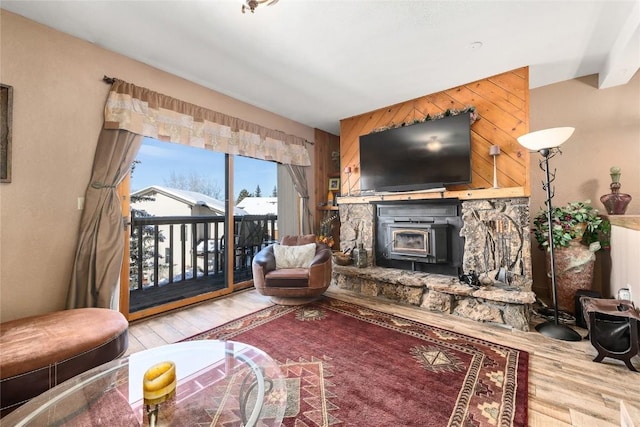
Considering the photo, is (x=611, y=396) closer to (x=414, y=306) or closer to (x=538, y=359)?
(x=538, y=359)

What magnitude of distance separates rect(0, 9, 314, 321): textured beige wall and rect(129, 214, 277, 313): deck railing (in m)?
0.65

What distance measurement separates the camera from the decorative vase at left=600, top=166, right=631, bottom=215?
8.67ft

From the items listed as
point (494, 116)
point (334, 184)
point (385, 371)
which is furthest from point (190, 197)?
point (494, 116)

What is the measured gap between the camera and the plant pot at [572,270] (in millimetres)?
2705

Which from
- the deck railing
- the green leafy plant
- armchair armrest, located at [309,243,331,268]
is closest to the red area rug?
armchair armrest, located at [309,243,331,268]

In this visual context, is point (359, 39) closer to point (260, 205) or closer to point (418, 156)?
point (418, 156)

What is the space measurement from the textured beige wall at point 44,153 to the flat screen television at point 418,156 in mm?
3199

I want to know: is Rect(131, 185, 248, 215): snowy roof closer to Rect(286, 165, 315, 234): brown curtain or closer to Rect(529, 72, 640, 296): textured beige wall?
Rect(286, 165, 315, 234): brown curtain

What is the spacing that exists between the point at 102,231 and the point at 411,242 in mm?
3452

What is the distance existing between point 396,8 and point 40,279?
3.64 metres

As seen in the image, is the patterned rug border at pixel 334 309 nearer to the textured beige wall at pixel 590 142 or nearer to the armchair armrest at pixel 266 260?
the armchair armrest at pixel 266 260

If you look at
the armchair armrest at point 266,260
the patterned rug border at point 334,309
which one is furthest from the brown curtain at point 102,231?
the armchair armrest at point 266,260

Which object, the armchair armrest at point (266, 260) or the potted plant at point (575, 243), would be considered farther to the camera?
the armchair armrest at point (266, 260)

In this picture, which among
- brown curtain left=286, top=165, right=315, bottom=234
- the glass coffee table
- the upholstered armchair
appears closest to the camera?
the glass coffee table
